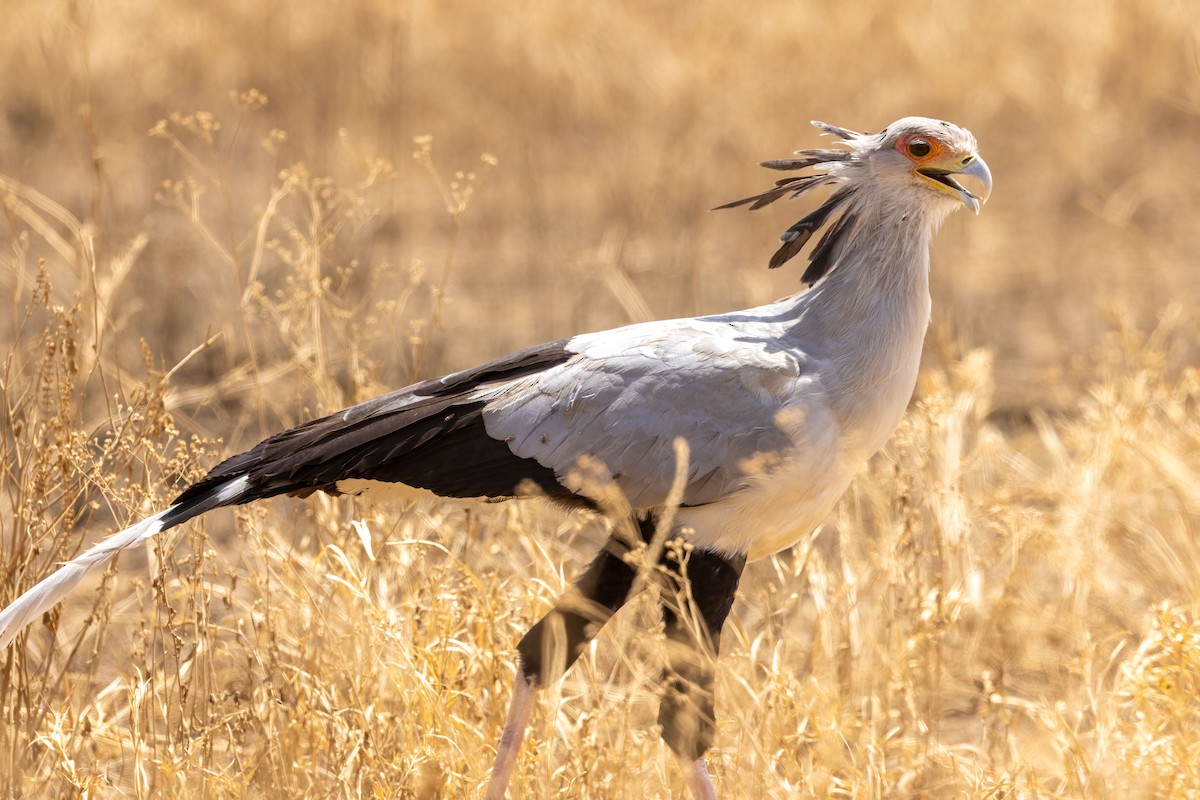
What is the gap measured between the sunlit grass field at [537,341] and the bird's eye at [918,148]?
0.77m

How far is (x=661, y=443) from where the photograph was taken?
3.31m

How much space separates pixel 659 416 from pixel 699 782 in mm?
870

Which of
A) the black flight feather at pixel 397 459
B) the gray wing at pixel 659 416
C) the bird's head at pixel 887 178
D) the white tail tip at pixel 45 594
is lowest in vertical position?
the white tail tip at pixel 45 594

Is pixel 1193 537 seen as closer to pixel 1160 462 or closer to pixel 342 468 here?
pixel 1160 462

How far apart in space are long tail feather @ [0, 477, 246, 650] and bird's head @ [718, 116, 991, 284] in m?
1.40

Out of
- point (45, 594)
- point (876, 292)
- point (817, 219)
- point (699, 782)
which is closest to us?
point (45, 594)

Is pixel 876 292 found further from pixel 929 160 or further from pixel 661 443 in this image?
pixel 661 443

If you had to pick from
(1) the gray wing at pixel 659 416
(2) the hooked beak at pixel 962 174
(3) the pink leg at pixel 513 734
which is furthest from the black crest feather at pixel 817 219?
(3) the pink leg at pixel 513 734

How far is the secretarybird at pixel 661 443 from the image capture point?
328 cm

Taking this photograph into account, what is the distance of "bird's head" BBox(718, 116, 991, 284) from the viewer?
355 cm

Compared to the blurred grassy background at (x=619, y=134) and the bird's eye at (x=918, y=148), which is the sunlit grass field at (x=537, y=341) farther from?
the bird's eye at (x=918, y=148)

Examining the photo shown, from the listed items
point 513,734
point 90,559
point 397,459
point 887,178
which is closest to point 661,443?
point 397,459

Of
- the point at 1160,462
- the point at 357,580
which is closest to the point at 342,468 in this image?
the point at 357,580

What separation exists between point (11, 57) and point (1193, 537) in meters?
6.73
